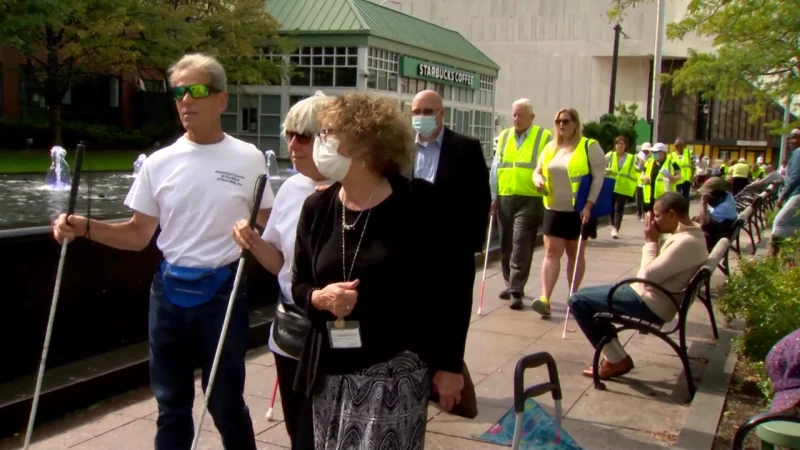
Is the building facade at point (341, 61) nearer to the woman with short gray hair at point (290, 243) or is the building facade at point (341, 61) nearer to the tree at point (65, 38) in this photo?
the tree at point (65, 38)

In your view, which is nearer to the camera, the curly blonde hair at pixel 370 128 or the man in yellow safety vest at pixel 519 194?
the curly blonde hair at pixel 370 128

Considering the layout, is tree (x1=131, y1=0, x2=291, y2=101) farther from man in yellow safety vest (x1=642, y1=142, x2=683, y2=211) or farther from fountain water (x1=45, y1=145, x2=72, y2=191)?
man in yellow safety vest (x1=642, y1=142, x2=683, y2=211)

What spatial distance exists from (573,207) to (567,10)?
63.3 meters

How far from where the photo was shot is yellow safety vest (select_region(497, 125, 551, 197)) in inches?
336

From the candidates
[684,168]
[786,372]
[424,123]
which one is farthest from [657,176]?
[786,372]

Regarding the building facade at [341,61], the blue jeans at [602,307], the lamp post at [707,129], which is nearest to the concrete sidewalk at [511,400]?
the blue jeans at [602,307]

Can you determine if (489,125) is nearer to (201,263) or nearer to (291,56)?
(291,56)

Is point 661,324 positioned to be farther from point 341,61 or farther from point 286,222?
point 341,61

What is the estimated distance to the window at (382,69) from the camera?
41.7 metres

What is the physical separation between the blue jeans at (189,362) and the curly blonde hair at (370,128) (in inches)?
47.6

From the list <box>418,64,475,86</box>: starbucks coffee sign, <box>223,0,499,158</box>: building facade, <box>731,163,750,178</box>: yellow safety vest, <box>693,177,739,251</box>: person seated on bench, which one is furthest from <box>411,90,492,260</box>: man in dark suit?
<box>418,64,475,86</box>: starbucks coffee sign

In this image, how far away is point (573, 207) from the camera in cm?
809

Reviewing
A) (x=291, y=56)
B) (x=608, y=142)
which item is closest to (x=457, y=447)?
(x=608, y=142)

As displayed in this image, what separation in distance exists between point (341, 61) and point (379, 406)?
131 feet
